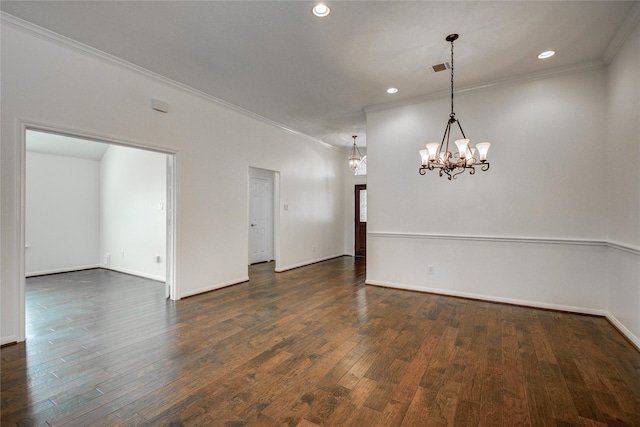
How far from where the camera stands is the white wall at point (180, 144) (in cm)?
265

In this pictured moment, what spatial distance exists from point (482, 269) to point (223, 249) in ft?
12.9

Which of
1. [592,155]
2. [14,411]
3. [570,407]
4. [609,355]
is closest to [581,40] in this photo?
[592,155]

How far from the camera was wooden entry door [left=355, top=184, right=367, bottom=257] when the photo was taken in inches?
320

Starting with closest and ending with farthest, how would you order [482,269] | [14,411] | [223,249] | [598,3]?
[14,411]
[598,3]
[482,269]
[223,249]

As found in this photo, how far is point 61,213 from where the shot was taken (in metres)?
5.95

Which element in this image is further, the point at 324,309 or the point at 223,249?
the point at 223,249

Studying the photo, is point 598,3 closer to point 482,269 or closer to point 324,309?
point 482,269

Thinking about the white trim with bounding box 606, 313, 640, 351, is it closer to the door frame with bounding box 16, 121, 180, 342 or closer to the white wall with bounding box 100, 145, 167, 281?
the door frame with bounding box 16, 121, 180, 342

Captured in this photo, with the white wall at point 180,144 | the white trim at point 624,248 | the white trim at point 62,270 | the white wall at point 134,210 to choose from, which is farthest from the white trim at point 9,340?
the white trim at point 624,248

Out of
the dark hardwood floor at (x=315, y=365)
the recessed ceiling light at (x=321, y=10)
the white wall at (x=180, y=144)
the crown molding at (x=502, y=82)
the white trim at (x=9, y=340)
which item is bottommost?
the dark hardwood floor at (x=315, y=365)

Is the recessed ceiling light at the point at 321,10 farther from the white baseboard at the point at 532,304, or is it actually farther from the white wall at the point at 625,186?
the white baseboard at the point at 532,304

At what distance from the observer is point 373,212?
4.84 m

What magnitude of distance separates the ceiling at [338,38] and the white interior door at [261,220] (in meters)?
3.46

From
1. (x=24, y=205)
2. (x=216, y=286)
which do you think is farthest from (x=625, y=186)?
(x=24, y=205)
